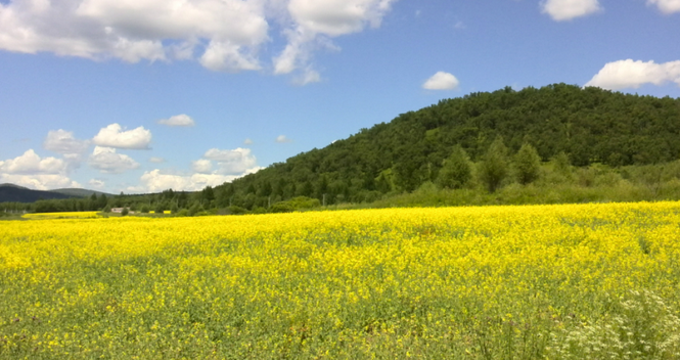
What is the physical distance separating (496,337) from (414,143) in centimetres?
10523

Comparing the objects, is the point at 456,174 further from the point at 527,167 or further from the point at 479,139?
the point at 479,139

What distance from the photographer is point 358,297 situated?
24.4 feet

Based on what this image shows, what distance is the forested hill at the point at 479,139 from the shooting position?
84.0m

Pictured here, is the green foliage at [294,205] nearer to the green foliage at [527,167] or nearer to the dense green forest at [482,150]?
the dense green forest at [482,150]

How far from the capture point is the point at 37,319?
7.45 meters

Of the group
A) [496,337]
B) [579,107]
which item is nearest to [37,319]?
[496,337]

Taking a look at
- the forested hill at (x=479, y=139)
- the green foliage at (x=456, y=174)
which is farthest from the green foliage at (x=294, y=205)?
the forested hill at (x=479, y=139)

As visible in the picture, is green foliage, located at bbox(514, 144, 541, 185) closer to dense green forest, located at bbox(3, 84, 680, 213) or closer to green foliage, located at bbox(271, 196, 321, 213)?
dense green forest, located at bbox(3, 84, 680, 213)

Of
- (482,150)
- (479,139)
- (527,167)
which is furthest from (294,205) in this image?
(479,139)

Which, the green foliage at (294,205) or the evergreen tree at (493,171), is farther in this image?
the evergreen tree at (493,171)

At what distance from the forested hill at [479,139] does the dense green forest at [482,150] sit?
25 centimetres

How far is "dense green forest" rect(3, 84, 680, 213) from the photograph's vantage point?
57719mm

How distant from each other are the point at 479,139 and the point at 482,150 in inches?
270

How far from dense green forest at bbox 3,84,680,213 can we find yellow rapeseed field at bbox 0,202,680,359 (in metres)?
35.6
